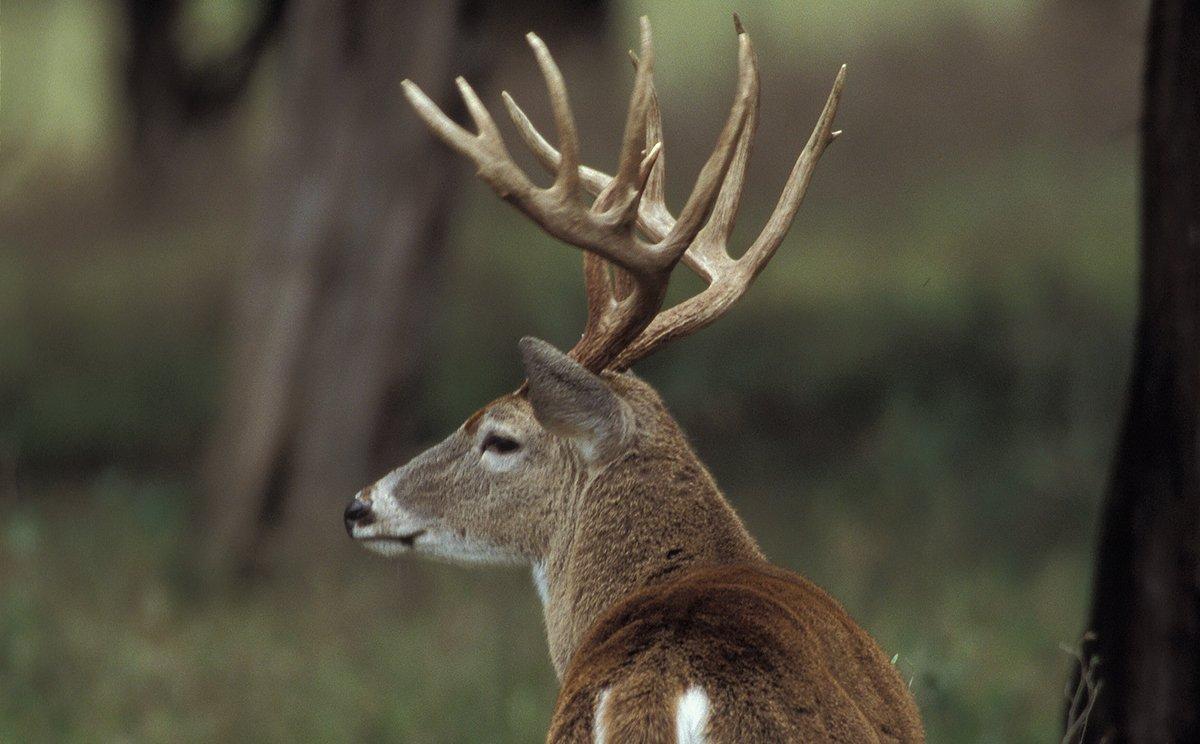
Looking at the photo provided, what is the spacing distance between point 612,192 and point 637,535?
28.3 inches

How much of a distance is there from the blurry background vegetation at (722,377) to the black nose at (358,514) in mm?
1464

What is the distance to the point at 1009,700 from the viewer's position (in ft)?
20.6

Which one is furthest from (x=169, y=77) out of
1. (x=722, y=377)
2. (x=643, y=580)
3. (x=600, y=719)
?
(x=600, y=719)

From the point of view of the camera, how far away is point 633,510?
12.3 ft

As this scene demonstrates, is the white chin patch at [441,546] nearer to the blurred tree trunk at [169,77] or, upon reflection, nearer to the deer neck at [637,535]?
the deer neck at [637,535]

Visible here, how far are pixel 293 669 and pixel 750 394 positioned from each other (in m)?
3.74

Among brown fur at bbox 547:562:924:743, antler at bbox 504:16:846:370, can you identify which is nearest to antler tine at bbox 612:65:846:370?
antler at bbox 504:16:846:370

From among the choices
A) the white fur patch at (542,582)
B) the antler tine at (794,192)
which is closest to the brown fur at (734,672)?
the white fur patch at (542,582)

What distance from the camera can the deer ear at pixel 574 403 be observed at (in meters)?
3.68

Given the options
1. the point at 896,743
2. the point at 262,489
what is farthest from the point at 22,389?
the point at 896,743

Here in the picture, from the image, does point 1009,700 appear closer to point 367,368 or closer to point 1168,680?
point 1168,680

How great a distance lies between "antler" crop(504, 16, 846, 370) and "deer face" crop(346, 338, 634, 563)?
0.89ft

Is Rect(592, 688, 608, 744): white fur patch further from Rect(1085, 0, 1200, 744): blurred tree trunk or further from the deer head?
Rect(1085, 0, 1200, 744): blurred tree trunk

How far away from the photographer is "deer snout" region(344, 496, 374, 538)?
4145 mm
